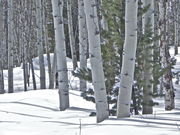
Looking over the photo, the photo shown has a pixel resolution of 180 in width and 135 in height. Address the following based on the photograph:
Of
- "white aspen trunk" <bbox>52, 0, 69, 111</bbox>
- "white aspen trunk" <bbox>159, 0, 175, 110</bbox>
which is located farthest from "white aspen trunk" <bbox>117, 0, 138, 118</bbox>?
"white aspen trunk" <bbox>159, 0, 175, 110</bbox>

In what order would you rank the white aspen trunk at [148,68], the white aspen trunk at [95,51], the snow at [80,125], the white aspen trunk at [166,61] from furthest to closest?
the white aspen trunk at [166,61] → the white aspen trunk at [148,68] → the white aspen trunk at [95,51] → the snow at [80,125]

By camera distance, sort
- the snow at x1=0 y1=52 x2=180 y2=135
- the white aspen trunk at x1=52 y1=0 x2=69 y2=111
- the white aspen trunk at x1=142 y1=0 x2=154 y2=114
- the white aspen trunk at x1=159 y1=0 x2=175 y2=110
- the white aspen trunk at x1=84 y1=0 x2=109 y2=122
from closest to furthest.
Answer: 1. the snow at x1=0 y1=52 x2=180 y2=135
2. the white aspen trunk at x1=84 y1=0 x2=109 y2=122
3. the white aspen trunk at x1=142 y1=0 x2=154 y2=114
4. the white aspen trunk at x1=52 y1=0 x2=69 y2=111
5. the white aspen trunk at x1=159 y1=0 x2=175 y2=110

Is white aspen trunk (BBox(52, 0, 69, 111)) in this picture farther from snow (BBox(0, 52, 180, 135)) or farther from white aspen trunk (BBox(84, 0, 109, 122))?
white aspen trunk (BBox(84, 0, 109, 122))

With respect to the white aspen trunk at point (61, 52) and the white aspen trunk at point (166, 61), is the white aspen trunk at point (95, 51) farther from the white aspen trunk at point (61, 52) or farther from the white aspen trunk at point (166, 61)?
the white aspen trunk at point (166, 61)

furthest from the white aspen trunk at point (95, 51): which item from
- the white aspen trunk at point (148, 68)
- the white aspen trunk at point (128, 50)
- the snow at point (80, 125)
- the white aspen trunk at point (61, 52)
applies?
the white aspen trunk at point (61, 52)

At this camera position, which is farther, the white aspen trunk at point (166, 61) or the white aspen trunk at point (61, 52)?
the white aspen trunk at point (166, 61)

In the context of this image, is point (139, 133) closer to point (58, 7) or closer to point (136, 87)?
point (136, 87)

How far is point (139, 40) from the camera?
28.8ft

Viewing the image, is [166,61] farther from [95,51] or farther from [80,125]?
[80,125]

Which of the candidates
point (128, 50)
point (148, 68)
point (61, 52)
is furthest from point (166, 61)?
point (128, 50)

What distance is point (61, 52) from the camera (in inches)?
420

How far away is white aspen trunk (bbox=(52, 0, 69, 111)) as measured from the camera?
10344mm

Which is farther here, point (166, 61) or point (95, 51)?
point (166, 61)

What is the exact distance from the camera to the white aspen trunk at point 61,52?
10344 millimetres
